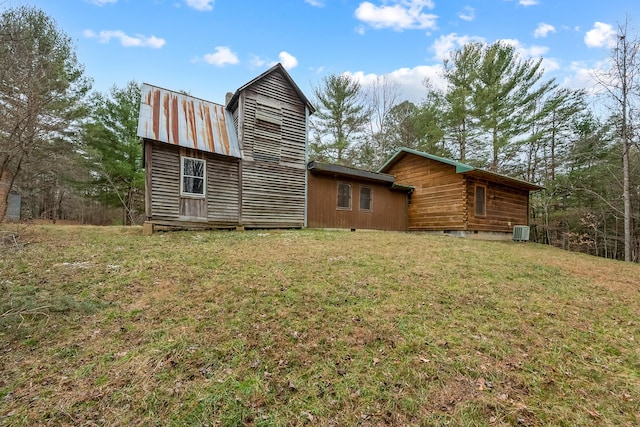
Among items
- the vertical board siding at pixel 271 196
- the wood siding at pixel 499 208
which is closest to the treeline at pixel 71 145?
the vertical board siding at pixel 271 196

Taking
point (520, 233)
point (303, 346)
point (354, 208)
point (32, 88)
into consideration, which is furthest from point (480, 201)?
point (32, 88)

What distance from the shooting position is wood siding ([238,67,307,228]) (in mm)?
11141

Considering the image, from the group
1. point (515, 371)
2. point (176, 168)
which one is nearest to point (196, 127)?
point (176, 168)

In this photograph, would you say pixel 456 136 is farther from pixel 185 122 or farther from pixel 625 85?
pixel 185 122

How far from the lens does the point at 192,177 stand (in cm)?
1005

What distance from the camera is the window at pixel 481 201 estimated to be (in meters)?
13.2

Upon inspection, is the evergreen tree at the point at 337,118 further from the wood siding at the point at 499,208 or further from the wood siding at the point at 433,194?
the wood siding at the point at 499,208

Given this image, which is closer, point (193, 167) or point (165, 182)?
point (165, 182)

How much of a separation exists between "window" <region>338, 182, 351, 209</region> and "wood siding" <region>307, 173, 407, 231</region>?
0.16 m

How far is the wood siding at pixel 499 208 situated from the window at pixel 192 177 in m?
11.4

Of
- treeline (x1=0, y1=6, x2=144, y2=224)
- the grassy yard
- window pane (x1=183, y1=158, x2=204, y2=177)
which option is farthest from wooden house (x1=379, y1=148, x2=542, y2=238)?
treeline (x1=0, y1=6, x2=144, y2=224)

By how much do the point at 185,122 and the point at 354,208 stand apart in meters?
8.09

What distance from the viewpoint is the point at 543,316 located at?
413 cm

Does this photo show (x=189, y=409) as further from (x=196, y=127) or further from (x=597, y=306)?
(x=196, y=127)
